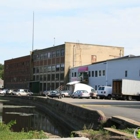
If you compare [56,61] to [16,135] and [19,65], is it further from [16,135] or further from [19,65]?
[16,135]

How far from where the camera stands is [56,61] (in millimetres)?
89438

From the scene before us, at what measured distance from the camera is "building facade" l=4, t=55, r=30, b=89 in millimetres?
105944

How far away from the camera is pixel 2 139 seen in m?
9.71

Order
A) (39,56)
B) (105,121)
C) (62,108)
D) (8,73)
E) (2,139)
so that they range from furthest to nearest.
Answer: (8,73)
(39,56)
(62,108)
(105,121)
(2,139)

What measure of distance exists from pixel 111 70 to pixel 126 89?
14.9 m

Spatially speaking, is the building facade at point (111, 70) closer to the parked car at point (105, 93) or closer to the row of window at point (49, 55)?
the parked car at point (105, 93)

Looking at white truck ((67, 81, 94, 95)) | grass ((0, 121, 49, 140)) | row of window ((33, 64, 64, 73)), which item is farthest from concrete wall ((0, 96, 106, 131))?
row of window ((33, 64, 64, 73))

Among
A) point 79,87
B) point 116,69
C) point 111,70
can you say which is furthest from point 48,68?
point 116,69

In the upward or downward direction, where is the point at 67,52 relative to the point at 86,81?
upward

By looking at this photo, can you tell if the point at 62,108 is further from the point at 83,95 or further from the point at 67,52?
the point at 67,52

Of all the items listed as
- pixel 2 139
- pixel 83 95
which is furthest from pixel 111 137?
pixel 83 95

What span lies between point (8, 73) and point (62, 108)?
94.2 metres

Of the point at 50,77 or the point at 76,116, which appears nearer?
the point at 76,116

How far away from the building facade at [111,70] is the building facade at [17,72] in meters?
27.8
